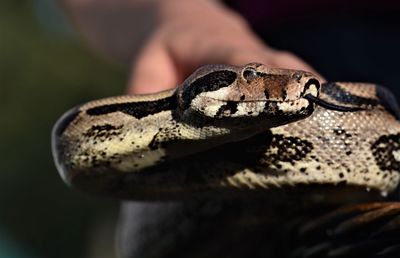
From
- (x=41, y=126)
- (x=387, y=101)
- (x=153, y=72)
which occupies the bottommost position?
(x=41, y=126)

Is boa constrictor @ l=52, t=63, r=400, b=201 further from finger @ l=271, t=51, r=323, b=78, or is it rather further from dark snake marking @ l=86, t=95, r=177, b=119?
finger @ l=271, t=51, r=323, b=78

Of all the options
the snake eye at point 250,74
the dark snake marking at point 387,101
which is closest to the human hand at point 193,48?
the dark snake marking at point 387,101

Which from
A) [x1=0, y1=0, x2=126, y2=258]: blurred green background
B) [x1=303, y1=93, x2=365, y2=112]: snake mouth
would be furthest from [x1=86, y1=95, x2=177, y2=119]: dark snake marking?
[x1=0, y1=0, x2=126, y2=258]: blurred green background

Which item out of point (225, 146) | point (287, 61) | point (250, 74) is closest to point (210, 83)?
point (250, 74)

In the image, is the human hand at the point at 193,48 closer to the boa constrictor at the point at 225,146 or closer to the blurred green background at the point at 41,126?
the boa constrictor at the point at 225,146

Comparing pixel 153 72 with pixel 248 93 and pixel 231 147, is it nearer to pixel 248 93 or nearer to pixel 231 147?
pixel 231 147
